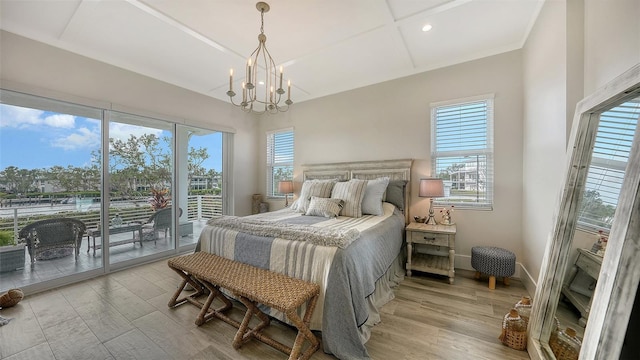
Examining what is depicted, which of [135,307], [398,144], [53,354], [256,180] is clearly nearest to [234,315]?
[135,307]

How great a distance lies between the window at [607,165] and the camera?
108cm

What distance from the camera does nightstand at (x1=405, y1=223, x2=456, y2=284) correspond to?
2.60 metres

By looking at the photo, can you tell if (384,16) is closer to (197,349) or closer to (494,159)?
(494,159)

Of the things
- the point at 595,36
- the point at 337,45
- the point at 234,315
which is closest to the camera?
the point at 595,36

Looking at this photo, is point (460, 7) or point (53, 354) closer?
point (53, 354)

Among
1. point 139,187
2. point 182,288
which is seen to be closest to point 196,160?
point 139,187

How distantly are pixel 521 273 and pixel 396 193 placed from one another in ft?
5.39

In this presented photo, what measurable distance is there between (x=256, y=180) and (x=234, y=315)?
3.31 m

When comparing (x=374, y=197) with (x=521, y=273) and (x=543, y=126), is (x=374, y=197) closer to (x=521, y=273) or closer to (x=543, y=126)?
(x=543, y=126)

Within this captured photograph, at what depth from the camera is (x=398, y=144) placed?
11.3ft

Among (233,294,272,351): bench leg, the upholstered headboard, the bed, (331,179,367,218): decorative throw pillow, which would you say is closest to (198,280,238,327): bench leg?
(233,294,272,351): bench leg

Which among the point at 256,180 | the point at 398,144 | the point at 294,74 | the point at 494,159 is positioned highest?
the point at 294,74

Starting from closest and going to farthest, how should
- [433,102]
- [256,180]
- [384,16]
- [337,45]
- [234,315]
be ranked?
[234,315]
[384,16]
[337,45]
[433,102]
[256,180]

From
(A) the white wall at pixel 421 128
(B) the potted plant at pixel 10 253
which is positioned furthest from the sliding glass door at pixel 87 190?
(A) the white wall at pixel 421 128
